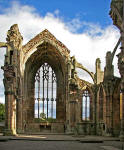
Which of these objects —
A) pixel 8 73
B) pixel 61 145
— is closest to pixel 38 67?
pixel 8 73

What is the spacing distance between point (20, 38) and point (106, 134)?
1230 cm

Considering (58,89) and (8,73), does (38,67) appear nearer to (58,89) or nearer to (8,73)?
(58,89)

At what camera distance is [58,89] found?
1368 inches

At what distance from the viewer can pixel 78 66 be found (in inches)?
1250

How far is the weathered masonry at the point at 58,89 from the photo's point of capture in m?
23.4

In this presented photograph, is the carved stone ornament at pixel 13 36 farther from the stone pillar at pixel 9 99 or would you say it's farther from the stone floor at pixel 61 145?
the stone floor at pixel 61 145

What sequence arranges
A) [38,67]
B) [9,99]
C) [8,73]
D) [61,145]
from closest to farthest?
[61,145] < [9,99] < [8,73] < [38,67]

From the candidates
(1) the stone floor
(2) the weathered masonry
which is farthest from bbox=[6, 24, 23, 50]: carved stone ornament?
(1) the stone floor

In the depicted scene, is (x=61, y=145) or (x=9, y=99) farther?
(x=9, y=99)

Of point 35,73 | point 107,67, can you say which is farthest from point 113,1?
Answer: point 35,73

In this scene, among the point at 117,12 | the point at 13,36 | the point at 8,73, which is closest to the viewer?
the point at 117,12

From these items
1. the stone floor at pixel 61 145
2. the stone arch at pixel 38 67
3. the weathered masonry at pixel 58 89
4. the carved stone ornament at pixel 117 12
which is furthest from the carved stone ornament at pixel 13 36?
the stone floor at pixel 61 145

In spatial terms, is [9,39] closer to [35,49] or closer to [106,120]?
[35,49]

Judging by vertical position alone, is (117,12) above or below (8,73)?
above
